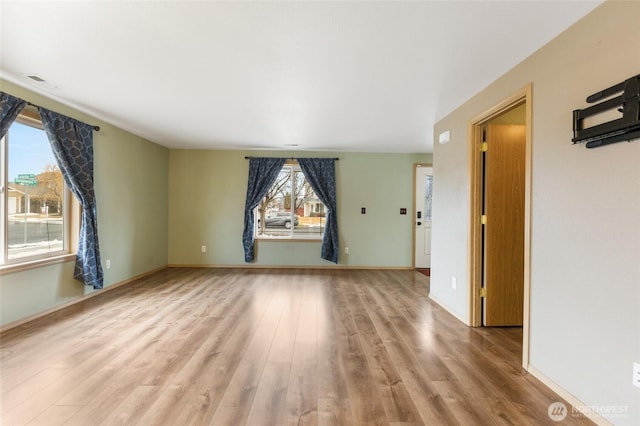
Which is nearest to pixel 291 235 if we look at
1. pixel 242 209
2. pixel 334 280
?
pixel 242 209

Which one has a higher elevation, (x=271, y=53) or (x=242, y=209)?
(x=271, y=53)

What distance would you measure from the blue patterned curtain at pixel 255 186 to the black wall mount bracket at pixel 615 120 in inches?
178

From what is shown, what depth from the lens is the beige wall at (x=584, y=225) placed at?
1.40m

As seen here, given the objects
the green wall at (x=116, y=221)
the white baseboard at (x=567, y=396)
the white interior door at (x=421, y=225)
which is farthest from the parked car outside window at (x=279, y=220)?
the white baseboard at (x=567, y=396)

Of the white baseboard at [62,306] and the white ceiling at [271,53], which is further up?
the white ceiling at [271,53]

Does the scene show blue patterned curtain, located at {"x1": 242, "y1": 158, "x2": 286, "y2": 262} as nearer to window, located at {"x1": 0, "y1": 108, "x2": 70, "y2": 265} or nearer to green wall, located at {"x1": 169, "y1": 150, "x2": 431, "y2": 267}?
green wall, located at {"x1": 169, "y1": 150, "x2": 431, "y2": 267}

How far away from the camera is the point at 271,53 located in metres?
2.07

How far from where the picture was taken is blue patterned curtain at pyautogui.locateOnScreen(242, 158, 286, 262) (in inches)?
215

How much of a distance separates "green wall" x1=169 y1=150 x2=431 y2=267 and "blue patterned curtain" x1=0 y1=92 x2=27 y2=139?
2.96 m

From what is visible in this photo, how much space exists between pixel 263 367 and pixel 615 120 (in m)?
2.56

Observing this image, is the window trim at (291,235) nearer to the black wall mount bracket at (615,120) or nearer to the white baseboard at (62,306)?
the white baseboard at (62,306)

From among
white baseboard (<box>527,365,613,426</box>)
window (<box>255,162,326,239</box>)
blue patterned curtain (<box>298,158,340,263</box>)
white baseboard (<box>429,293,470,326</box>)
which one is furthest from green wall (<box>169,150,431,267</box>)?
white baseboard (<box>527,365,613,426</box>)

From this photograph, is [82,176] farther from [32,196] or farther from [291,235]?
[291,235]

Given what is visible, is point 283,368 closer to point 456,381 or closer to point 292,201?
point 456,381
